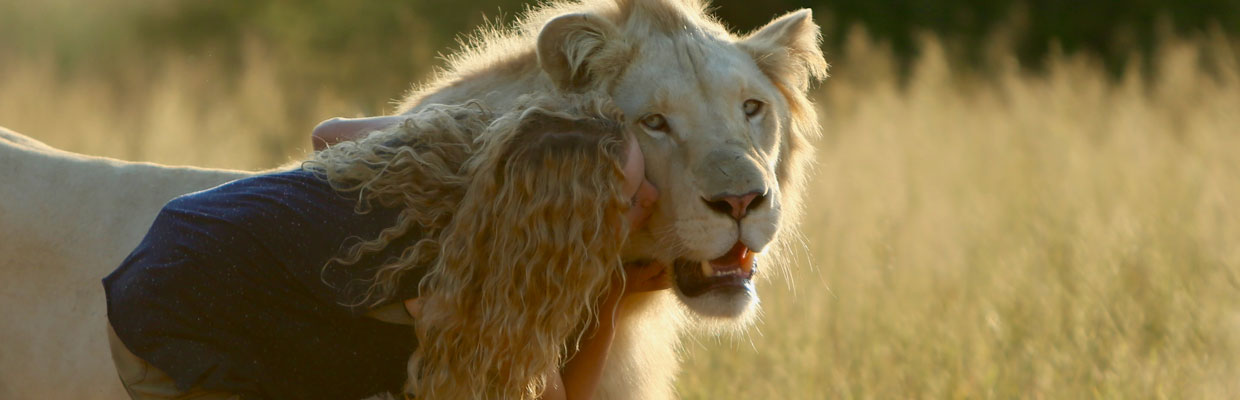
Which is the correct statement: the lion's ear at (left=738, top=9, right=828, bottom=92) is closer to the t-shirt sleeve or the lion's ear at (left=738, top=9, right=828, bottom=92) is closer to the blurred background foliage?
the t-shirt sleeve

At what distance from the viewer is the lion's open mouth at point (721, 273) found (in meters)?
3.13

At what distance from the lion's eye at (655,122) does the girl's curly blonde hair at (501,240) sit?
12.7 inches

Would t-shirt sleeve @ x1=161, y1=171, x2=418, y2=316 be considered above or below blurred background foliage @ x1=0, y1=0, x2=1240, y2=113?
above

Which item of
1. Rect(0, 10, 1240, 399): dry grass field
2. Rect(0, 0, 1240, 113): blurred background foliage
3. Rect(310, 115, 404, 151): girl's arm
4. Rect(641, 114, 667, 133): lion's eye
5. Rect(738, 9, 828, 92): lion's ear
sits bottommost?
Rect(0, 0, 1240, 113): blurred background foliage

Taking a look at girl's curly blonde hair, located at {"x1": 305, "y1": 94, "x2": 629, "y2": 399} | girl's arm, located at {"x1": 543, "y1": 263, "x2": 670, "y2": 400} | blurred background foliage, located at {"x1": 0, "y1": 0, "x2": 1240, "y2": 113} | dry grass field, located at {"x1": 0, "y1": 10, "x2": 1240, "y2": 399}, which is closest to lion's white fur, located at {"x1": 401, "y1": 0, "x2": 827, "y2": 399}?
girl's arm, located at {"x1": 543, "y1": 263, "x2": 670, "y2": 400}

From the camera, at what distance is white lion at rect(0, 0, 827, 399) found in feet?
10.1

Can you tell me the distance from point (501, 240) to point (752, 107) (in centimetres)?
88

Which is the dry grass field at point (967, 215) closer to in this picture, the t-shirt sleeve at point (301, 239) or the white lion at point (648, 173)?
the white lion at point (648, 173)

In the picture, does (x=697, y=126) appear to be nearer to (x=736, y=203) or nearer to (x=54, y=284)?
(x=736, y=203)

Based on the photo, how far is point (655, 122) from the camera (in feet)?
Result: 10.6

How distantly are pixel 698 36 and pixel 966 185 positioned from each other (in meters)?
5.53

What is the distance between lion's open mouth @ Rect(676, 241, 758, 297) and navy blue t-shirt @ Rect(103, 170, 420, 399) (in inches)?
27.1

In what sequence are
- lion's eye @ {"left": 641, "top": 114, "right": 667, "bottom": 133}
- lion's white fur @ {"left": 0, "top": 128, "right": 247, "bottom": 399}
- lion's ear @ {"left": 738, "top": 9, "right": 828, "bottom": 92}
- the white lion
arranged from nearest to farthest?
the white lion < lion's eye @ {"left": 641, "top": 114, "right": 667, "bottom": 133} < lion's white fur @ {"left": 0, "top": 128, "right": 247, "bottom": 399} < lion's ear @ {"left": 738, "top": 9, "right": 828, "bottom": 92}

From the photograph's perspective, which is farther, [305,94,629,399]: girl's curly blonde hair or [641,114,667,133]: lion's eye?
[641,114,667,133]: lion's eye
